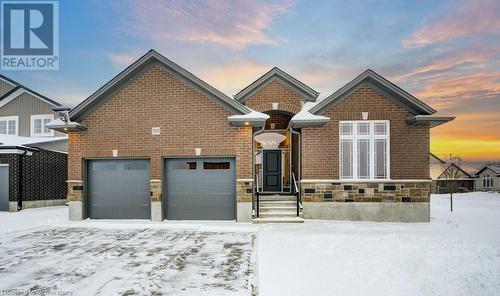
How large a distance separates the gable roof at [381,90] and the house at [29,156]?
1623 cm

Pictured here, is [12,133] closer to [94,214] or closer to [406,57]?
[94,214]

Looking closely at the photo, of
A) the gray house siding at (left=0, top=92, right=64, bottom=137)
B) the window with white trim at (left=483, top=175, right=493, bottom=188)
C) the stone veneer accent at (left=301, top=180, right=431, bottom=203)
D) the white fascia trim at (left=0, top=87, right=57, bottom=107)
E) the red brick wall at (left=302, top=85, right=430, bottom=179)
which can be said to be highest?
the white fascia trim at (left=0, top=87, right=57, bottom=107)

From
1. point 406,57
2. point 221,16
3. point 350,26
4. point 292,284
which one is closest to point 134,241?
point 292,284

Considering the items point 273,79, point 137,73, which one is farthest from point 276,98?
point 137,73

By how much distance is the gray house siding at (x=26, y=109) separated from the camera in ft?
70.6

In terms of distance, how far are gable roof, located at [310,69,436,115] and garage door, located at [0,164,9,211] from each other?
16930 millimetres

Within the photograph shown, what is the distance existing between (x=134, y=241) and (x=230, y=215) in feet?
14.0

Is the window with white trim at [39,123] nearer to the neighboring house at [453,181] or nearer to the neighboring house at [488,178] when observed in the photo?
the neighboring house at [453,181]

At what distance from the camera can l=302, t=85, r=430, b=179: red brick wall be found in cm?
1173

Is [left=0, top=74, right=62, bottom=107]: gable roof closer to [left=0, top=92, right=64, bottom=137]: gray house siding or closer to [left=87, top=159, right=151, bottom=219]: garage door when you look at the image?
[left=0, top=92, right=64, bottom=137]: gray house siding

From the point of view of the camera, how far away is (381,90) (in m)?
11.9

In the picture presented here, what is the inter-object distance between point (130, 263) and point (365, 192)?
935 cm

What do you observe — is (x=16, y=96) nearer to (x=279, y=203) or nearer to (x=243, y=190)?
(x=243, y=190)

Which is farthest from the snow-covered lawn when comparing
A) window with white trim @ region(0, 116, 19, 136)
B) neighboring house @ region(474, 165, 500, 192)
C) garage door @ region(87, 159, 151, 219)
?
neighboring house @ region(474, 165, 500, 192)
